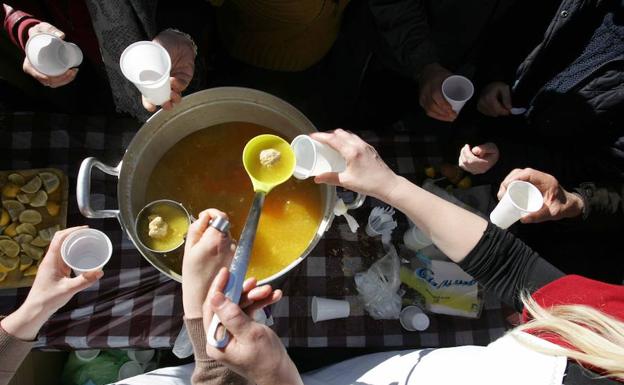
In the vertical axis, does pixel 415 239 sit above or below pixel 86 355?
above

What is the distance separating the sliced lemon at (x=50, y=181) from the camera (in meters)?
1.72

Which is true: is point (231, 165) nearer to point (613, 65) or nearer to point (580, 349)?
point (580, 349)

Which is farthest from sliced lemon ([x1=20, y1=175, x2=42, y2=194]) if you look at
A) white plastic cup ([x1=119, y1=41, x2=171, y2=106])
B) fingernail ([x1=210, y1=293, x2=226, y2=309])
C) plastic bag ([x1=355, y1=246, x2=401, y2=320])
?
plastic bag ([x1=355, y1=246, x2=401, y2=320])

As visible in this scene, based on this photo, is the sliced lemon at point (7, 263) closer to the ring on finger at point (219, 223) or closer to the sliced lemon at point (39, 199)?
the sliced lemon at point (39, 199)

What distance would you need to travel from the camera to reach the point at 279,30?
2.05 m

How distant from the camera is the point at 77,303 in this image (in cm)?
167

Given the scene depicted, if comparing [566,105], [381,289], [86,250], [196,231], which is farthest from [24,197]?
[566,105]

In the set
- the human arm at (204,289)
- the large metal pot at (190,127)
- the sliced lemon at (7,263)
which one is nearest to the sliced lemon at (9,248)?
the sliced lemon at (7,263)

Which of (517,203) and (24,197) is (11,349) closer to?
(24,197)

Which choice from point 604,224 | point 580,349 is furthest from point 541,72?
point 580,349

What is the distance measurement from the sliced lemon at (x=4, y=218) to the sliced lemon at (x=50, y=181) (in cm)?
17

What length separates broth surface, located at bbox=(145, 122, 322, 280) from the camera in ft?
5.33

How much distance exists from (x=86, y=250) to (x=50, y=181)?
44 cm

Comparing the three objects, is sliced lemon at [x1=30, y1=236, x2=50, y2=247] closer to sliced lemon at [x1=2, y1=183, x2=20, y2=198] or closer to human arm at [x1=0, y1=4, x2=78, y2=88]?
sliced lemon at [x1=2, y1=183, x2=20, y2=198]
